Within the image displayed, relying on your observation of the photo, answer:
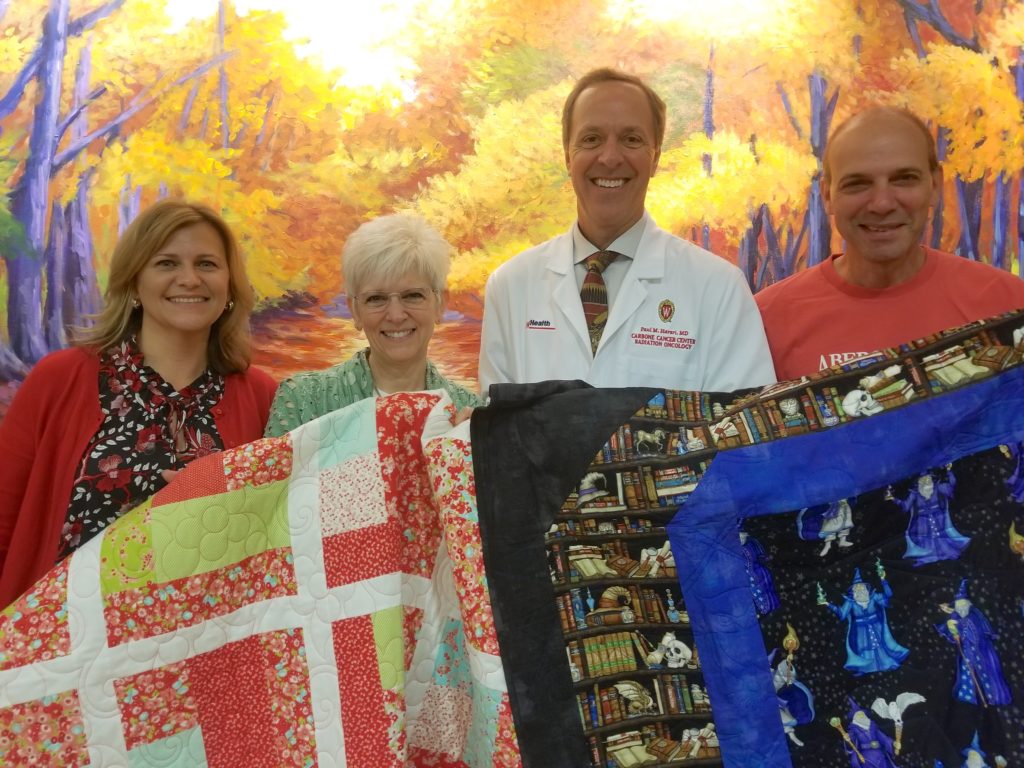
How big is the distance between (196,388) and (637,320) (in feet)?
3.57

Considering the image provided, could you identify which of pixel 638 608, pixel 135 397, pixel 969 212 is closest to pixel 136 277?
pixel 135 397

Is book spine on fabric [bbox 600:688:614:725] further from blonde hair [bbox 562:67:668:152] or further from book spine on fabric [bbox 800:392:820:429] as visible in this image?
blonde hair [bbox 562:67:668:152]

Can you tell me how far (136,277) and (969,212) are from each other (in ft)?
13.2

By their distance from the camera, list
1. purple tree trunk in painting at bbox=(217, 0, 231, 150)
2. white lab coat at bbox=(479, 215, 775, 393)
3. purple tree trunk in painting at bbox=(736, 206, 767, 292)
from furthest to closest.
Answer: purple tree trunk in painting at bbox=(736, 206, 767, 292) → purple tree trunk in painting at bbox=(217, 0, 231, 150) → white lab coat at bbox=(479, 215, 775, 393)

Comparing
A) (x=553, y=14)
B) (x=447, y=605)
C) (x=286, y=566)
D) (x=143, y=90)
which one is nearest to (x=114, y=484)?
(x=286, y=566)

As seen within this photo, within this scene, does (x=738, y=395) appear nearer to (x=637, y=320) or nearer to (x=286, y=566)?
(x=637, y=320)

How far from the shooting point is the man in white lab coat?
6.75ft

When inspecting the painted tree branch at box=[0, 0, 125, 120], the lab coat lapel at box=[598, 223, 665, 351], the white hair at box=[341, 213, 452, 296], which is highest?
the painted tree branch at box=[0, 0, 125, 120]

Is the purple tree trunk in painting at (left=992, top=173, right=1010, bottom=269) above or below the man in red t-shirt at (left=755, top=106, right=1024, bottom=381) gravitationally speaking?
above

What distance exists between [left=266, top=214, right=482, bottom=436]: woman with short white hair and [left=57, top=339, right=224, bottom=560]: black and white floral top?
176mm

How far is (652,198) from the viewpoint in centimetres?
417

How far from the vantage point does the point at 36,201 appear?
12.7ft

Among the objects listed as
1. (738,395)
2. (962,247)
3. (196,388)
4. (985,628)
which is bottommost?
(985,628)

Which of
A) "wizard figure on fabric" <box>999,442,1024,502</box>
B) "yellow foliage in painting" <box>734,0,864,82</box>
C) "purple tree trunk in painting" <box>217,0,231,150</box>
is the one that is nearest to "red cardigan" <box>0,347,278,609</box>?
"wizard figure on fabric" <box>999,442,1024,502</box>
